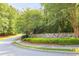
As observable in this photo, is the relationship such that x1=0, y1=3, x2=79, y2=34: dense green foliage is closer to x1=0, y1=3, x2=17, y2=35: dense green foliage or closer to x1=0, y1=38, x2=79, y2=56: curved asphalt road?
x1=0, y1=3, x2=17, y2=35: dense green foliage

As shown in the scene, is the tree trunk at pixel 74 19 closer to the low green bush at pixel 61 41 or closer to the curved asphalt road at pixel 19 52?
the low green bush at pixel 61 41

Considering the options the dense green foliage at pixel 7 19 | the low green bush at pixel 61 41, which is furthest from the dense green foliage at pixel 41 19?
the low green bush at pixel 61 41

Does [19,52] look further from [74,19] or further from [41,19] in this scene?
[74,19]

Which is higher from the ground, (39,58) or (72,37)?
(72,37)

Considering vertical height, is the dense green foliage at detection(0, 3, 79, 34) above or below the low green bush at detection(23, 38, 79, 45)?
above

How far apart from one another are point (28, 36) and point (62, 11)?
1.98 ft

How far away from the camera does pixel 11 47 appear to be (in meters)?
3.38

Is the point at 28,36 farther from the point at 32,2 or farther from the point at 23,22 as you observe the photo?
the point at 32,2

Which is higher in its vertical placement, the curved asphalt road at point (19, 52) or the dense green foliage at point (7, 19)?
the dense green foliage at point (7, 19)

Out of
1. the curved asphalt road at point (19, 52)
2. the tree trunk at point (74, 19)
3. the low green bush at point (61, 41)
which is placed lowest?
the curved asphalt road at point (19, 52)

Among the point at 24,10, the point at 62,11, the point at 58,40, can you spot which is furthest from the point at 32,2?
the point at 58,40

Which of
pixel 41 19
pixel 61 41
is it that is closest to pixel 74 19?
pixel 61 41

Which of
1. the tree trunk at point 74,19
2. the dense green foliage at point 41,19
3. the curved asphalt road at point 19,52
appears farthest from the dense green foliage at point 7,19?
the tree trunk at point 74,19

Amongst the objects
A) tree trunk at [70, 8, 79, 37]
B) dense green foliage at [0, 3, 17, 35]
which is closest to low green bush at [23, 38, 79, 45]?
tree trunk at [70, 8, 79, 37]
